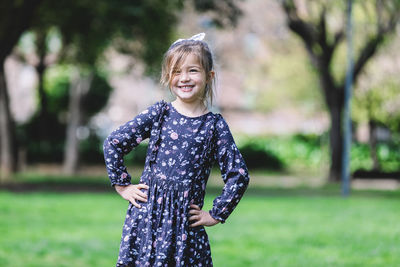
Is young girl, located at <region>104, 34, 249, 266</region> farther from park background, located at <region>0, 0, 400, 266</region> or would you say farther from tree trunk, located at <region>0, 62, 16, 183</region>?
tree trunk, located at <region>0, 62, 16, 183</region>

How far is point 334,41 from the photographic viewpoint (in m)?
23.8

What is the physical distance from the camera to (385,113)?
2903 centimetres

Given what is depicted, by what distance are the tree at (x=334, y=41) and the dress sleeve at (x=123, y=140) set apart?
18910mm

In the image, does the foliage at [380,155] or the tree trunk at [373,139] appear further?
the foliage at [380,155]

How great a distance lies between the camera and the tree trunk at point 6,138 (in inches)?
854

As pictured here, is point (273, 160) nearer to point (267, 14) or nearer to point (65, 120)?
point (267, 14)

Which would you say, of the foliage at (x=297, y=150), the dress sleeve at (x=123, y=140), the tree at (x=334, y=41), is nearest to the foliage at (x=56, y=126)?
the foliage at (x=297, y=150)

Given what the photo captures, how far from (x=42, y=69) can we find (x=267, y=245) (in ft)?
63.1

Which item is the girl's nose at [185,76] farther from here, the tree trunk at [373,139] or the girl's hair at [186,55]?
the tree trunk at [373,139]

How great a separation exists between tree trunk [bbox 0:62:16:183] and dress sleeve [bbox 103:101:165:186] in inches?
719

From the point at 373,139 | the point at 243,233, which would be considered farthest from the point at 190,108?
the point at 373,139

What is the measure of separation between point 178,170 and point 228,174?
11.3 inches

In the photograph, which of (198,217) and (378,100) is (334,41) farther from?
(198,217)

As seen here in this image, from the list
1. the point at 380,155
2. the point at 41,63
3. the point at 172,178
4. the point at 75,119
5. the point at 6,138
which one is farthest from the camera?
the point at 380,155
